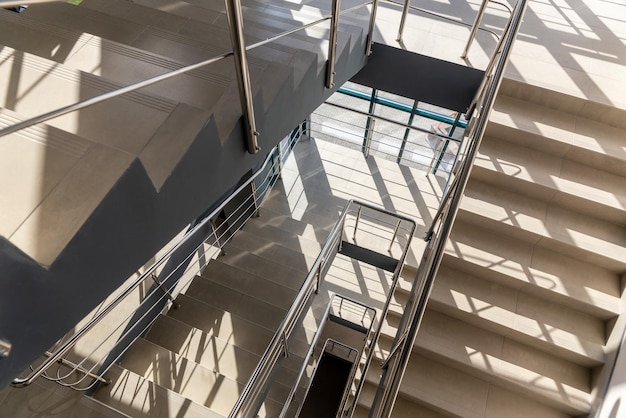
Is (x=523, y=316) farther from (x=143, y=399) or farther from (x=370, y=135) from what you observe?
(x=370, y=135)

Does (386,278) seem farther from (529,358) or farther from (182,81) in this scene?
(182,81)

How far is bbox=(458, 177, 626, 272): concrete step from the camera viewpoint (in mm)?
1727

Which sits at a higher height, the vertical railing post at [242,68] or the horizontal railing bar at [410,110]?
the horizontal railing bar at [410,110]

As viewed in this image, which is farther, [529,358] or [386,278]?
[386,278]

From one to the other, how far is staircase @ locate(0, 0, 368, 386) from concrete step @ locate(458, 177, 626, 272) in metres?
0.99

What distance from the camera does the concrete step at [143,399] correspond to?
6.29 feet

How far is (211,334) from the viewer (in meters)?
2.54

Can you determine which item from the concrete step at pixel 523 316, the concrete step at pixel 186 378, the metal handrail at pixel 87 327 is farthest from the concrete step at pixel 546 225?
the concrete step at pixel 186 378

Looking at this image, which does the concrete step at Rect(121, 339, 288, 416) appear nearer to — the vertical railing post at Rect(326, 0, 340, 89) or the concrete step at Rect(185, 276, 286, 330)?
the concrete step at Rect(185, 276, 286, 330)

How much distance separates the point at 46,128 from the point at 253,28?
49.9 inches

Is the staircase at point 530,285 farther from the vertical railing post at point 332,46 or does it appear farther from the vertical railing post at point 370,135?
the vertical railing post at point 370,135

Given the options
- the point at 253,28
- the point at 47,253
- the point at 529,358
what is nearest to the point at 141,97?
the point at 47,253

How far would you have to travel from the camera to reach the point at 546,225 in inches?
70.9

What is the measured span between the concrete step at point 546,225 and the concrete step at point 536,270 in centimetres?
4
